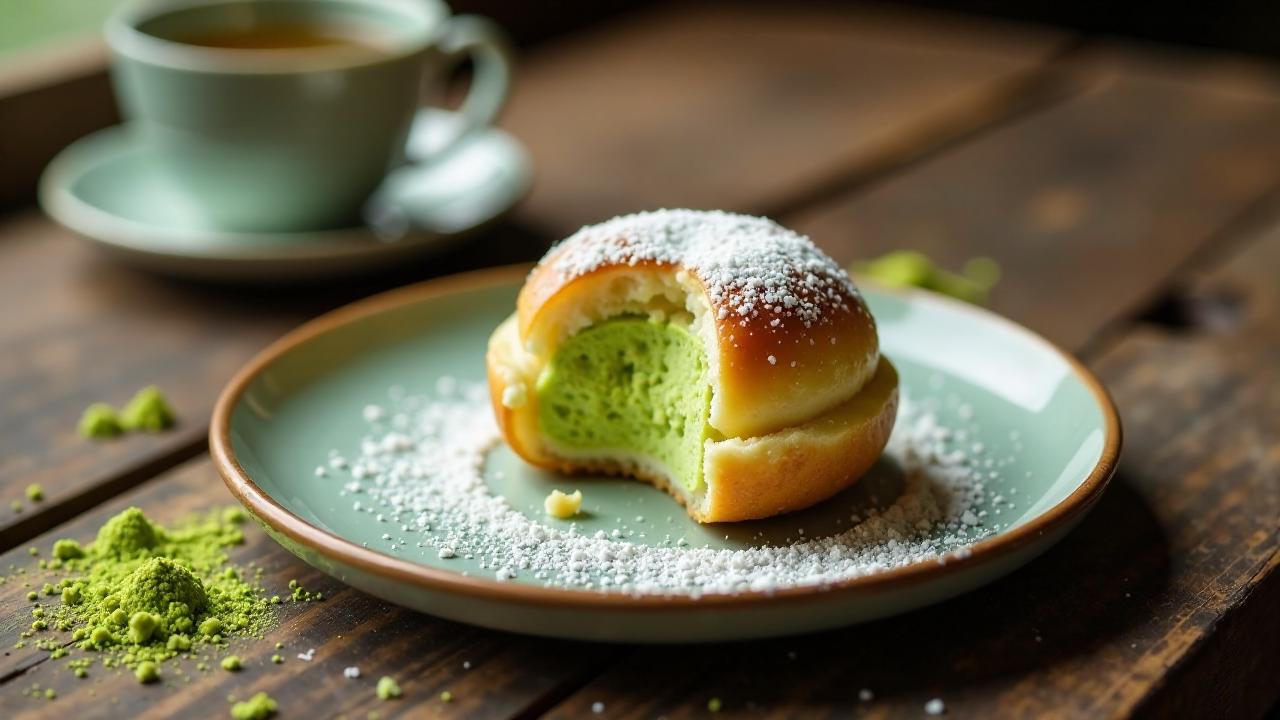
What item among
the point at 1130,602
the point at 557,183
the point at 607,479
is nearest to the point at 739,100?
the point at 557,183

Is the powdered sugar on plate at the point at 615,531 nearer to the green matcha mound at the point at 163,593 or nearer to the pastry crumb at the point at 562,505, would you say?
the pastry crumb at the point at 562,505

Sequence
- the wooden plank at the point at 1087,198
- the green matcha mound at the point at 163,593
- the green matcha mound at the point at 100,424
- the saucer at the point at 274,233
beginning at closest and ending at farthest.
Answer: the green matcha mound at the point at 163,593, the green matcha mound at the point at 100,424, the saucer at the point at 274,233, the wooden plank at the point at 1087,198

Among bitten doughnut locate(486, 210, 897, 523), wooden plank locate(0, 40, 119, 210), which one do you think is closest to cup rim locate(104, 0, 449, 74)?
wooden plank locate(0, 40, 119, 210)

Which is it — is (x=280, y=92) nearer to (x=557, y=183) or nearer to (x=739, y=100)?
(x=557, y=183)

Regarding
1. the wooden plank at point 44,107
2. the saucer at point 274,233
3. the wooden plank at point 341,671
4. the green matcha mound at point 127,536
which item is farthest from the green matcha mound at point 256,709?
the wooden plank at point 44,107

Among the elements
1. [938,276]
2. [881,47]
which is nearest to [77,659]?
[938,276]

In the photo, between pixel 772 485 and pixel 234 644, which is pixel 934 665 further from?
pixel 234 644

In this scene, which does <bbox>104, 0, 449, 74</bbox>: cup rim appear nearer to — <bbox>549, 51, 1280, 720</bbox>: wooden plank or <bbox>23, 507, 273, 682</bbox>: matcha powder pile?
<bbox>23, 507, 273, 682</bbox>: matcha powder pile
